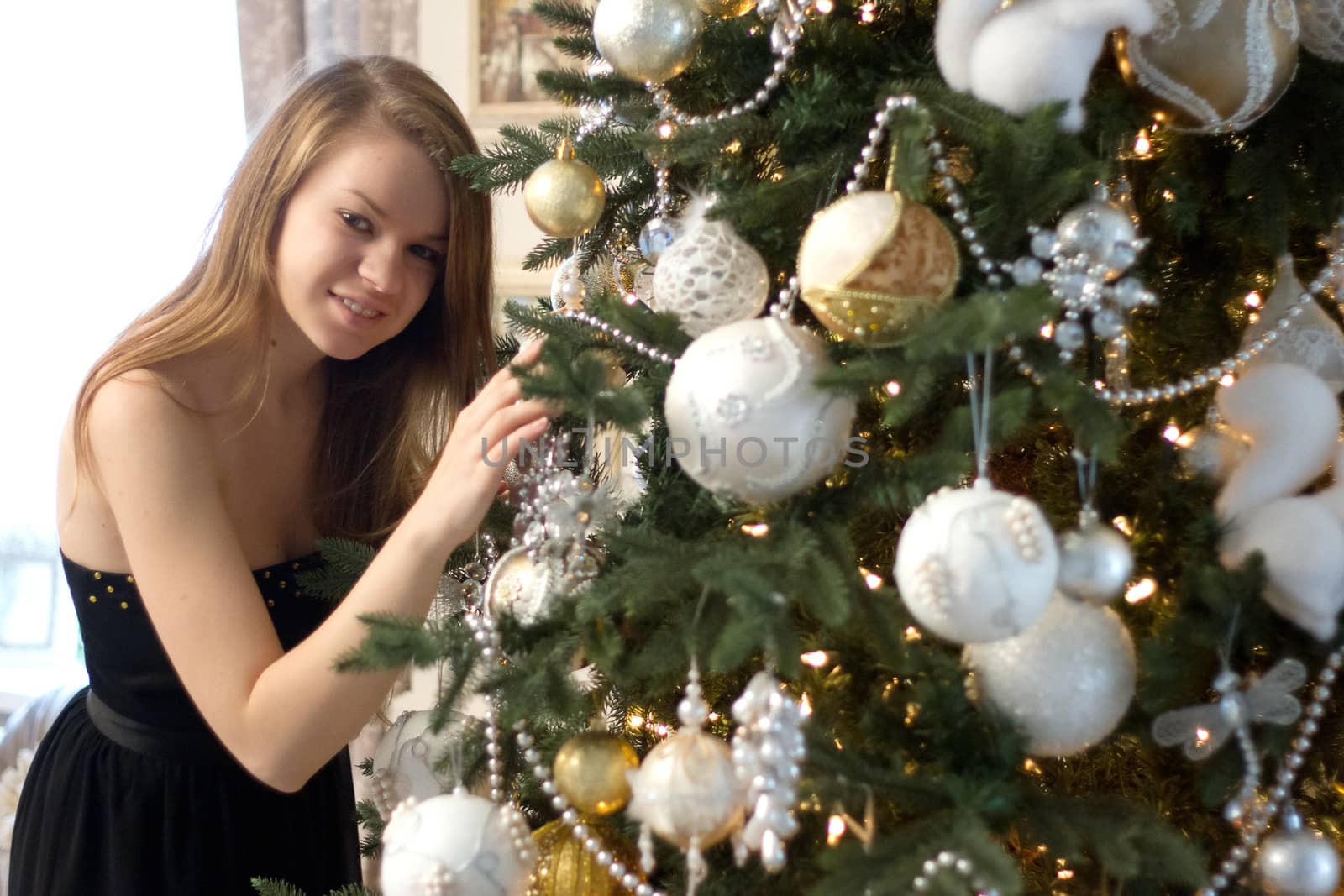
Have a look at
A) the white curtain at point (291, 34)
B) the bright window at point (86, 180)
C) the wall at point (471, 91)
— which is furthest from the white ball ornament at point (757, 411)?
the bright window at point (86, 180)

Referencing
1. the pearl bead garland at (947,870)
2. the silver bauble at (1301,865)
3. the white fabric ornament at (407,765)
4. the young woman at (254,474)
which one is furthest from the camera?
the young woman at (254,474)

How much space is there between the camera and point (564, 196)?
786 mm

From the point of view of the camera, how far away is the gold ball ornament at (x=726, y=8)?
31.8 inches

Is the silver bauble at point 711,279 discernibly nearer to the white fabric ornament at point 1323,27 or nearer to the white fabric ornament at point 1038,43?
the white fabric ornament at point 1038,43

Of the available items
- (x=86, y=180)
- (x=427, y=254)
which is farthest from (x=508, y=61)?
(x=427, y=254)

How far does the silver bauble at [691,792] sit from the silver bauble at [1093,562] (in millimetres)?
217

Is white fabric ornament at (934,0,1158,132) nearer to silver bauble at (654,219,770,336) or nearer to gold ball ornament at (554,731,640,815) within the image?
silver bauble at (654,219,770,336)

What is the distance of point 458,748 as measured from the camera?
0.71 meters

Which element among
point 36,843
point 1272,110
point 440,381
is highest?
point 1272,110

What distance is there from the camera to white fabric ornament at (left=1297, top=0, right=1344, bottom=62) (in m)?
0.67

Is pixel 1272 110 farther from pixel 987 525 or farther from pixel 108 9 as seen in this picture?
pixel 108 9

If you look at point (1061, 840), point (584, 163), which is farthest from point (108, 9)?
point (1061, 840)

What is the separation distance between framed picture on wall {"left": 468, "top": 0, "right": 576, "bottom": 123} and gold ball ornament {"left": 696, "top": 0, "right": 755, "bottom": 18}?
1229 millimetres

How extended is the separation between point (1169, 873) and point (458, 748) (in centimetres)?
43
